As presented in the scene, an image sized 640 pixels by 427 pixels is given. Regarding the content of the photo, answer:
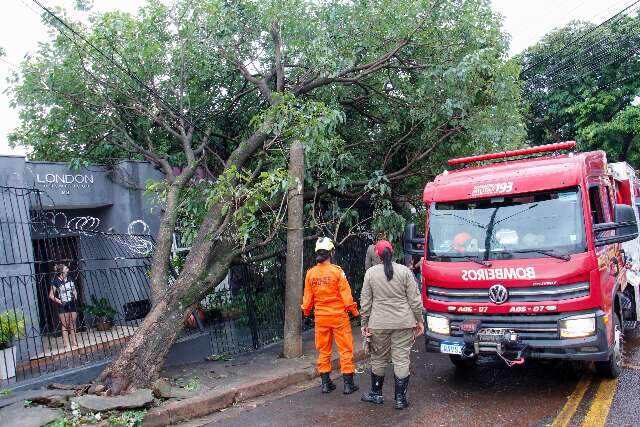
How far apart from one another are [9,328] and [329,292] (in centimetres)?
395

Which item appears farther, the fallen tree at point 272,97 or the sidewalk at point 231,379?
the fallen tree at point 272,97

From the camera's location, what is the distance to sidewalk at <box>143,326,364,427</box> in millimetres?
6113

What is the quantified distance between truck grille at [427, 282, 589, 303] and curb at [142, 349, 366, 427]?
248 cm

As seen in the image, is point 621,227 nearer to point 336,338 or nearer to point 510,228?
point 510,228

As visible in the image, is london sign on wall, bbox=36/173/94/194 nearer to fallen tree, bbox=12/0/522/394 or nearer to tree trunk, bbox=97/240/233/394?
fallen tree, bbox=12/0/522/394

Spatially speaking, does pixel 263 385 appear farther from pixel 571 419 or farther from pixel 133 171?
pixel 133 171

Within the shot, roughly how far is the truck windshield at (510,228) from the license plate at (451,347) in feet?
3.06

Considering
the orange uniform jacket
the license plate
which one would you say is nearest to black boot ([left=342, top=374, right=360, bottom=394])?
the orange uniform jacket

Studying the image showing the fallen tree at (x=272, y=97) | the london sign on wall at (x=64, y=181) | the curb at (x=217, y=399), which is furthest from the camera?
the london sign on wall at (x=64, y=181)

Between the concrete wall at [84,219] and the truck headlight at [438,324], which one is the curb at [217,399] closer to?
the truck headlight at [438,324]

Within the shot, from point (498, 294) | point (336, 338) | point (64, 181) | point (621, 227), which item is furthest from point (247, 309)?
point (621, 227)

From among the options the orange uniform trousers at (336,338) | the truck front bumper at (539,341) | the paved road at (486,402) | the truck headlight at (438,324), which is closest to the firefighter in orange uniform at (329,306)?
the orange uniform trousers at (336,338)

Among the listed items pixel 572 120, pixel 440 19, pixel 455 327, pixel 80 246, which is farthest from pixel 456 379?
pixel 572 120

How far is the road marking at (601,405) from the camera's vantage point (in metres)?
4.98
